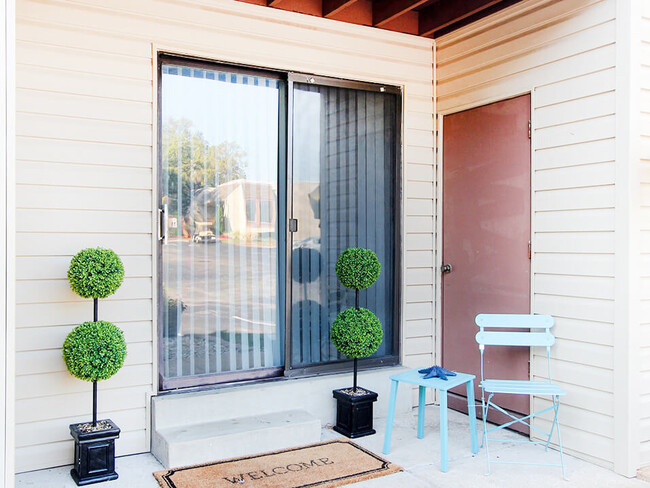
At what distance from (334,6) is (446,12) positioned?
35.3 inches

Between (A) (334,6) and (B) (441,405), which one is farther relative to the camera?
(A) (334,6)

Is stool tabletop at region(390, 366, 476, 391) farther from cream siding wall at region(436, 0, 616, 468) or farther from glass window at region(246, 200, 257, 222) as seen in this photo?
glass window at region(246, 200, 257, 222)

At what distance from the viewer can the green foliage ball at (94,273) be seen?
3.38 metres

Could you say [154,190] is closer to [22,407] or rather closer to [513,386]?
[22,407]

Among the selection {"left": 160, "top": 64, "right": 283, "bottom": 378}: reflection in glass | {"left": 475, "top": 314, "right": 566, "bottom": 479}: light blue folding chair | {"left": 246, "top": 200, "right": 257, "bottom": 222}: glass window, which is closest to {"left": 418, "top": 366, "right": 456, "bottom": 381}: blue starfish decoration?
{"left": 475, "top": 314, "right": 566, "bottom": 479}: light blue folding chair

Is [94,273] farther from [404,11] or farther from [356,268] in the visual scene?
[404,11]

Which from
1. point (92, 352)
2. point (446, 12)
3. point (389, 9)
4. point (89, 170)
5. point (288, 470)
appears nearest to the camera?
point (92, 352)

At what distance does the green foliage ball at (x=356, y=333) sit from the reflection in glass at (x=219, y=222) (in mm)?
461

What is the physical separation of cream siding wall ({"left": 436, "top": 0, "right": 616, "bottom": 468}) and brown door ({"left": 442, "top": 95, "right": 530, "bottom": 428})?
0.42ft

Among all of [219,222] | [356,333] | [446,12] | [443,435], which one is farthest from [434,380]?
[446,12]

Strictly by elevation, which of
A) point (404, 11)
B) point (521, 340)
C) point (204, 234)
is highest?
point (404, 11)

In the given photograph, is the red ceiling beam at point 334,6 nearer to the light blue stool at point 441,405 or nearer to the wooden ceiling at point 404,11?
the wooden ceiling at point 404,11

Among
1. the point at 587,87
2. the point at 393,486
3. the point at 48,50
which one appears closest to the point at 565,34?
the point at 587,87

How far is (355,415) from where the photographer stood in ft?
13.5
